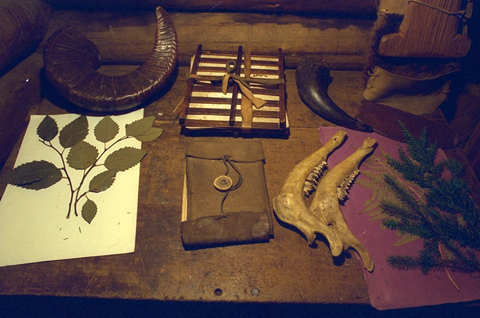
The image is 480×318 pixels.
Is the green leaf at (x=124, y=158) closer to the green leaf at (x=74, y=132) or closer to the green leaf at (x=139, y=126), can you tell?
the green leaf at (x=139, y=126)

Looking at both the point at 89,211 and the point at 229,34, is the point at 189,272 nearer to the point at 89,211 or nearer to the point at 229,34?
the point at 89,211

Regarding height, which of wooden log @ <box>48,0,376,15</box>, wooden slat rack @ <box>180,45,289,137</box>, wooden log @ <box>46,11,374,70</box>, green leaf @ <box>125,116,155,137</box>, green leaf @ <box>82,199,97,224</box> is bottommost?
green leaf @ <box>82,199,97,224</box>

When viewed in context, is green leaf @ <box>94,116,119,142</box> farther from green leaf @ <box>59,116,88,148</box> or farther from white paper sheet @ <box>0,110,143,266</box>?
white paper sheet @ <box>0,110,143,266</box>

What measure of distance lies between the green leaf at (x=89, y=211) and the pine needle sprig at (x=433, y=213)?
1417 millimetres

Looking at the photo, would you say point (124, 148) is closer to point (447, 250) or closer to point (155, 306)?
point (155, 306)

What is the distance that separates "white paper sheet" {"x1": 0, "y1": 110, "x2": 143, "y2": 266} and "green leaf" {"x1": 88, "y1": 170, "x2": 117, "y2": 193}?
0.07 ft

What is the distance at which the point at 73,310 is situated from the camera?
205cm

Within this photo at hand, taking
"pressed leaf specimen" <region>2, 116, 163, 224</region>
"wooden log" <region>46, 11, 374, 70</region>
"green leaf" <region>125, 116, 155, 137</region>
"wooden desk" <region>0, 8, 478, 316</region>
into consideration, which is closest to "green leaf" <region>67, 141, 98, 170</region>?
"pressed leaf specimen" <region>2, 116, 163, 224</region>

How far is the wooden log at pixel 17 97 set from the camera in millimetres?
1674

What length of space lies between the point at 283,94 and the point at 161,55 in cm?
81

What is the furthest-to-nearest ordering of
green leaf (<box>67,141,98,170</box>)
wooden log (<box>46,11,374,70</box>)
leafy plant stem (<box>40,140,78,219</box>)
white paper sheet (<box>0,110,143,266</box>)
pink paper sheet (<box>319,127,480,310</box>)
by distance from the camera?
wooden log (<box>46,11,374,70</box>), green leaf (<box>67,141,98,170</box>), leafy plant stem (<box>40,140,78,219</box>), white paper sheet (<box>0,110,143,266</box>), pink paper sheet (<box>319,127,480,310</box>)

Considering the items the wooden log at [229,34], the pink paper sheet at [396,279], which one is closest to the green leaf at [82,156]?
the wooden log at [229,34]

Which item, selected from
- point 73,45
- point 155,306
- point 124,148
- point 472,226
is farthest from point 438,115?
point 73,45

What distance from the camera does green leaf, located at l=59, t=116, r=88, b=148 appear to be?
1745mm
